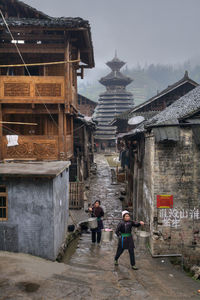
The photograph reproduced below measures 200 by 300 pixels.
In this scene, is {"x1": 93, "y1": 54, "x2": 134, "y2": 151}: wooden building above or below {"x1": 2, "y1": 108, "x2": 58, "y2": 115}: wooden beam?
above

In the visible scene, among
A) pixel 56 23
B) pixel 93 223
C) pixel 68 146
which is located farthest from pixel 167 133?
pixel 68 146

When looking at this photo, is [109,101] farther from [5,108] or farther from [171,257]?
[171,257]

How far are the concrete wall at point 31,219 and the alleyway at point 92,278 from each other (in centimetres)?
35

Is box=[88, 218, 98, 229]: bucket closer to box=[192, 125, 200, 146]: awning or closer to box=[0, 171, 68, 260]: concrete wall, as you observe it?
box=[0, 171, 68, 260]: concrete wall

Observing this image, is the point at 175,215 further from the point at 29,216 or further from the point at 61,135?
the point at 61,135

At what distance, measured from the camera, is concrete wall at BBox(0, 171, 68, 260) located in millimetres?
8281

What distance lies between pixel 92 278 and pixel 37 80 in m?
10.4

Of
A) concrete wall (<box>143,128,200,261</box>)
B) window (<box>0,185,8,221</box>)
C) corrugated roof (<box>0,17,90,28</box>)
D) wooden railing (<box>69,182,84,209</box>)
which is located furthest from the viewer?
wooden railing (<box>69,182,84,209</box>)

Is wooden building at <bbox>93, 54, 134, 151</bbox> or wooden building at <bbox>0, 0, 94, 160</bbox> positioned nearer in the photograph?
wooden building at <bbox>0, 0, 94, 160</bbox>

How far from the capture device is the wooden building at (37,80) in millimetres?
13820

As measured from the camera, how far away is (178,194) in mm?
9172

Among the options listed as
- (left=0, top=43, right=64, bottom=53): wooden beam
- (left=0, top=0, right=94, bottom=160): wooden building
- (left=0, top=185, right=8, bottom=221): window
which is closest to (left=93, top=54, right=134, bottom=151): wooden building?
(left=0, top=0, right=94, bottom=160): wooden building

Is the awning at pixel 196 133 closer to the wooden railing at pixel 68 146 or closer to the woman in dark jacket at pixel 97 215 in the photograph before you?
the woman in dark jacket at pixel 97 215

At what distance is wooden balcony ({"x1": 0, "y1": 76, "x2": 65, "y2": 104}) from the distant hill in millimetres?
117268
